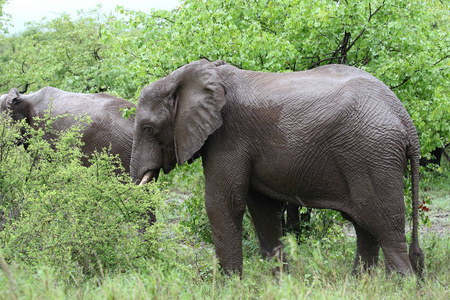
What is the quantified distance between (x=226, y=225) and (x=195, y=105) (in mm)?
1209

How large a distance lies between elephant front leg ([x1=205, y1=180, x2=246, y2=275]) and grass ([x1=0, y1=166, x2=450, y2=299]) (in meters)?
0.16

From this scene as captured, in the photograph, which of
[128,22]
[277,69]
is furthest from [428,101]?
[128,22]

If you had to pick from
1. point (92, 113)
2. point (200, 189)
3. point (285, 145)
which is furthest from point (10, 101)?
point (285, 145)

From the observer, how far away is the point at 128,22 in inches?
305

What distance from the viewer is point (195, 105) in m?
5.66

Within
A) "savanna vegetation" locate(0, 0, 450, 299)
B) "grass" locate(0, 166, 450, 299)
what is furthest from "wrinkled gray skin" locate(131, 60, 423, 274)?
"savanna vegetation" locate(0, 0, 450, 299)

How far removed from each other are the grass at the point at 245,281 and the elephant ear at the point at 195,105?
745mm

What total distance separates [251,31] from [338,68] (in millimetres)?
1588

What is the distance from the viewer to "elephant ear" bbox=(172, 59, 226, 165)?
18.2ft

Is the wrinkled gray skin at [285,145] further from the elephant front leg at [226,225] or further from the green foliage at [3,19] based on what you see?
the green foliage at [3,19]

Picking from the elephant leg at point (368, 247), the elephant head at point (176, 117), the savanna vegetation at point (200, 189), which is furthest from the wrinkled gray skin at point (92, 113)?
the elephant leg at point (368, 247)

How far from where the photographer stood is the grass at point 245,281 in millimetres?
3433

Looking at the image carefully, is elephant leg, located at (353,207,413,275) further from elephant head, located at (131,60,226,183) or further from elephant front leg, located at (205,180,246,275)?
elephant head, located at (131,60,226,183)

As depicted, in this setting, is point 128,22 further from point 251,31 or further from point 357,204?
point 357,204
